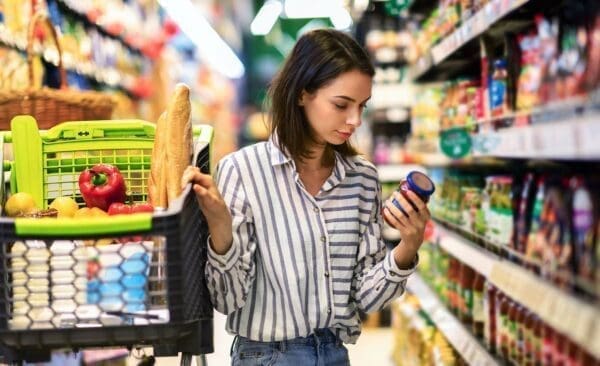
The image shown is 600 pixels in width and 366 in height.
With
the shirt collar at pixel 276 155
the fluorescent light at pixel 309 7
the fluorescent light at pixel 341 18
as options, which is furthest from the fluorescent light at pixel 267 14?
the shirt collar at pixel 276 155

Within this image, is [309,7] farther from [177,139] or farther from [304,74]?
[177,139]

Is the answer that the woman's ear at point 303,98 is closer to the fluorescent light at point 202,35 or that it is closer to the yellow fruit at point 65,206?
the yellow fruit at point 65,206

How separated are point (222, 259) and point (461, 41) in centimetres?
152

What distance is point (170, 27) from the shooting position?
10.3m

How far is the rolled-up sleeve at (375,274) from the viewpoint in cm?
243

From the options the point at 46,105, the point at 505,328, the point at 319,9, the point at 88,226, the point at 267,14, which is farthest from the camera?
the point at 267,14

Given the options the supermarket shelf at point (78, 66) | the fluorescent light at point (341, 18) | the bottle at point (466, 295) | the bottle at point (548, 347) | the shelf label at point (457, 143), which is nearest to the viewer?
the bottle at point (548, 347)

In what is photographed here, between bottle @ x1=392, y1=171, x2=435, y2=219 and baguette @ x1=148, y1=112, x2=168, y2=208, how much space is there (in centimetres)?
60

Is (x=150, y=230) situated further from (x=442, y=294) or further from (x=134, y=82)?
(x=134, y=82)

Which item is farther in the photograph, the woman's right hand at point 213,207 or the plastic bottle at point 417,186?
the plastic bottle at point 417,186

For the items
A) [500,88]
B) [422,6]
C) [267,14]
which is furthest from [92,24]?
[267,14]

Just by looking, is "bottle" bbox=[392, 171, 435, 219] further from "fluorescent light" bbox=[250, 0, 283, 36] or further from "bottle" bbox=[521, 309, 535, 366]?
"fluorescent light" bbox=[250, 0, 283, 36]

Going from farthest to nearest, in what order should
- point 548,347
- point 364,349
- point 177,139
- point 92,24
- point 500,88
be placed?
point 92,24 → point 364,349 → point 500,88 → point 177,139 → point 548,347

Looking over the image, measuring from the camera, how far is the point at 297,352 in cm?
238
